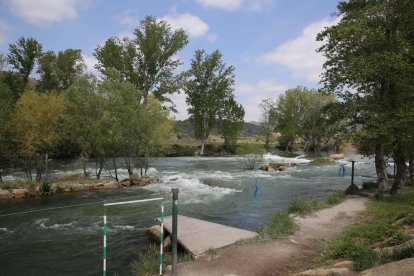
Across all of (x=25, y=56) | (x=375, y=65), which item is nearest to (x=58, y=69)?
(x=25, y=56)

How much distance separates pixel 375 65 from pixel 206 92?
4441 cm

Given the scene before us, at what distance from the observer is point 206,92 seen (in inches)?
2286

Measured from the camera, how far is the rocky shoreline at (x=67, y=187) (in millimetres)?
19703

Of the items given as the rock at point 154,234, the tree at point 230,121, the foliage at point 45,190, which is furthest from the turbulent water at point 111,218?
the tree at point 230,121

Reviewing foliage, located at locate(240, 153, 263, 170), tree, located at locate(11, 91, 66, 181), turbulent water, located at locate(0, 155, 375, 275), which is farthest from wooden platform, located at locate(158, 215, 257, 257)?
foliage, located at locate(240, 153, 263, 170)

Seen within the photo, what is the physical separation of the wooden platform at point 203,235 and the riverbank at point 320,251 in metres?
0.49

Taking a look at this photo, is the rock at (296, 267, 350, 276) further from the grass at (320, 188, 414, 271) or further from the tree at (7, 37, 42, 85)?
the tree at (7, 37, 42, 85)

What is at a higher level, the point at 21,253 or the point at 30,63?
the point at 30,63

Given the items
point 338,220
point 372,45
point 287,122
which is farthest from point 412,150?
point 287,122

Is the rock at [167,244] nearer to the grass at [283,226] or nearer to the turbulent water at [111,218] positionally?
the turbulent water at [111,218]

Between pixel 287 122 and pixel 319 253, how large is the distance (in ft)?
201

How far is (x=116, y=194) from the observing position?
68.3 ft

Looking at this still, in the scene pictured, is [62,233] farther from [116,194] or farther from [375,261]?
[375,261]

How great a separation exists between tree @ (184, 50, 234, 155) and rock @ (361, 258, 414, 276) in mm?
50248
